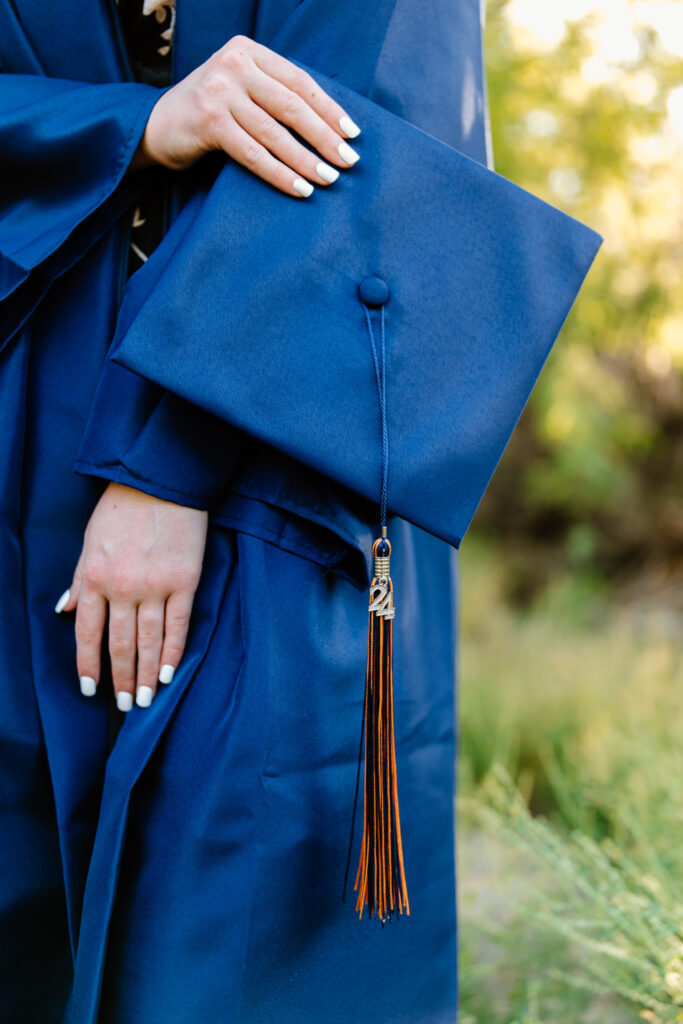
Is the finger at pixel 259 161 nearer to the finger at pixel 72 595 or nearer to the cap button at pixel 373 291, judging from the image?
the cap button at pixel 373 291

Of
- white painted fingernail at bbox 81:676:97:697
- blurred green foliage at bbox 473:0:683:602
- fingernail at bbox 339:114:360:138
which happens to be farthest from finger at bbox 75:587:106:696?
blurred green foliage at bbox 473:0:683:602

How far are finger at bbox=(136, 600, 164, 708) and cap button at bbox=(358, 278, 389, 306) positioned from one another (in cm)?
34

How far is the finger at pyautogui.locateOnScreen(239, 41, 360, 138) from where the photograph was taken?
0.73 meters

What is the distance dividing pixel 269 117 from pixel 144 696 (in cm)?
54

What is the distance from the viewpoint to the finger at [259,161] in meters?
0.73

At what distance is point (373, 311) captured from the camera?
0.74 metres

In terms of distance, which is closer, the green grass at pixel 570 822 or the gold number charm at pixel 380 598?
the gold number charm at pixel 380 598

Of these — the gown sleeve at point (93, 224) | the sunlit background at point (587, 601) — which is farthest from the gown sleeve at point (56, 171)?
the sunlit background at point (587, 601)

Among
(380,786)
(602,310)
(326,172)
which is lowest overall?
(380,786)

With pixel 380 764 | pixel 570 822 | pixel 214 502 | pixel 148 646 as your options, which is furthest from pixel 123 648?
pixel 570 822

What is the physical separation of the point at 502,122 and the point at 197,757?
2834mm

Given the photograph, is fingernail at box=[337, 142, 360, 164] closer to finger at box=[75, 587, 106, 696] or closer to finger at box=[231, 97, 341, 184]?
finger at box=[231, 97, 341, 184]

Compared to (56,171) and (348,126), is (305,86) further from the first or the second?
(56,171)

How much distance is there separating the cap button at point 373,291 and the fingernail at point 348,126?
0.43ft
